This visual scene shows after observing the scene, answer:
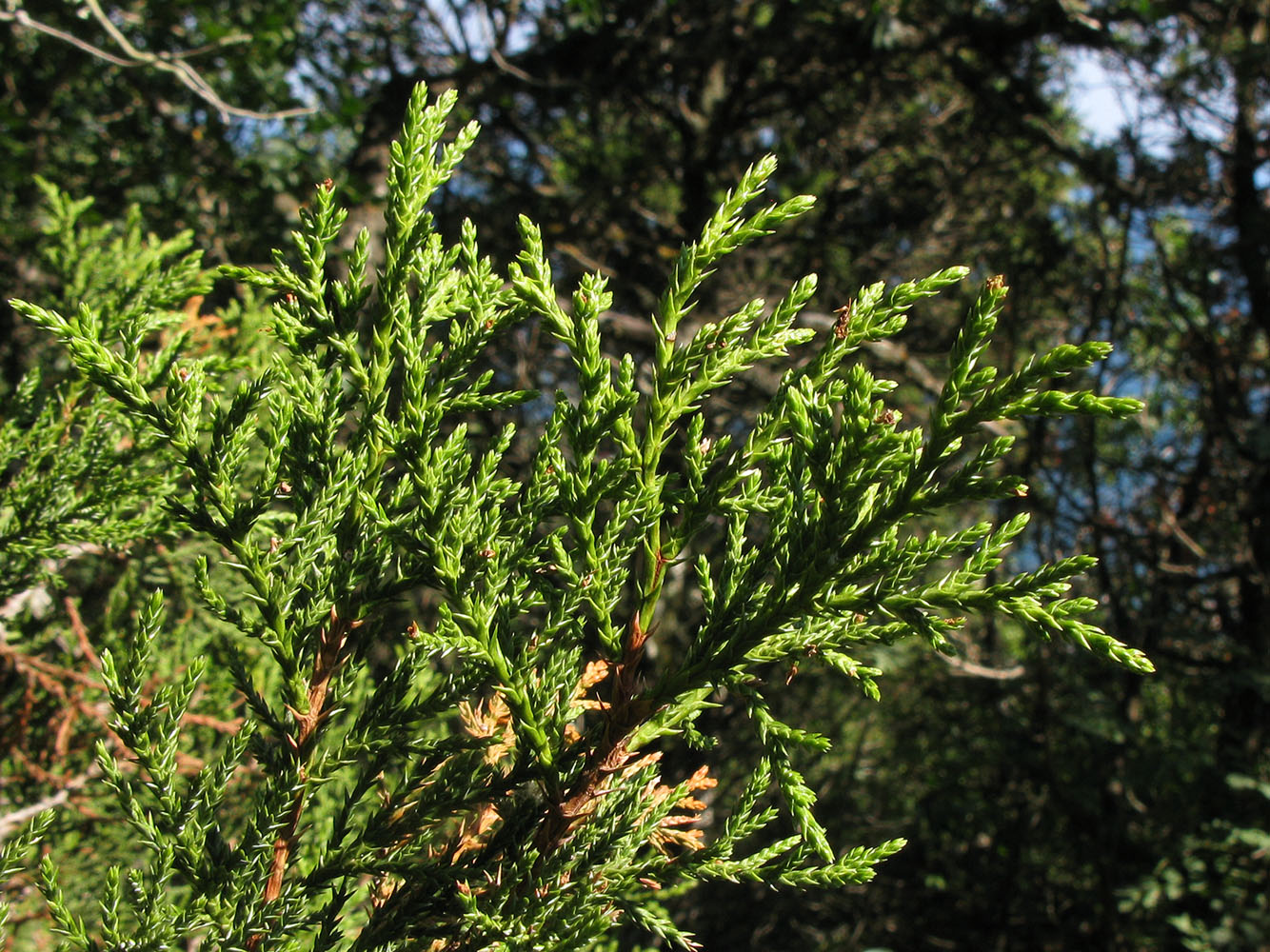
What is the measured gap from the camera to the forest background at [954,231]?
518cm

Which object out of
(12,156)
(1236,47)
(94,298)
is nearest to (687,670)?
(94,298)

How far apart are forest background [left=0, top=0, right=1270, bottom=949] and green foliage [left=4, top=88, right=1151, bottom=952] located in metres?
3.90

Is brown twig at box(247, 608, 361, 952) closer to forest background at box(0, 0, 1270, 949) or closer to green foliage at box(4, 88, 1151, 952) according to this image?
green foliage at box(4, 88, 1151, 952)

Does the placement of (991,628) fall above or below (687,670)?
above

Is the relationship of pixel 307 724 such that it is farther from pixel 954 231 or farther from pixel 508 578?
pixel 954 231

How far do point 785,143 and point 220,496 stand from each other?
18.3 ft

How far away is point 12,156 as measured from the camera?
541 cm

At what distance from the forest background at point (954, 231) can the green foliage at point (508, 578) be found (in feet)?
12.8

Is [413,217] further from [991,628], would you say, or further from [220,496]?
[991,628]

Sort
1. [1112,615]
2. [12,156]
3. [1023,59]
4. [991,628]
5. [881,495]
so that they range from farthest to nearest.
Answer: [991,628] → [1023,59] → [1112,615] → [12,156] → [881,495]

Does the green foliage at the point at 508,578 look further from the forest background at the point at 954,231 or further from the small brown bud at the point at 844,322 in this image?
the forest background at the point at 954,231

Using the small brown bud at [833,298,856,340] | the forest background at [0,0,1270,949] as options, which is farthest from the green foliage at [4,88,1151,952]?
the forest background at [0,0,1270,949]

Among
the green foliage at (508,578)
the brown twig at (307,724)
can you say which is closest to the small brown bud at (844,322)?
the green foliage at (508,578)

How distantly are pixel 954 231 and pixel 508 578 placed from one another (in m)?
6.05
